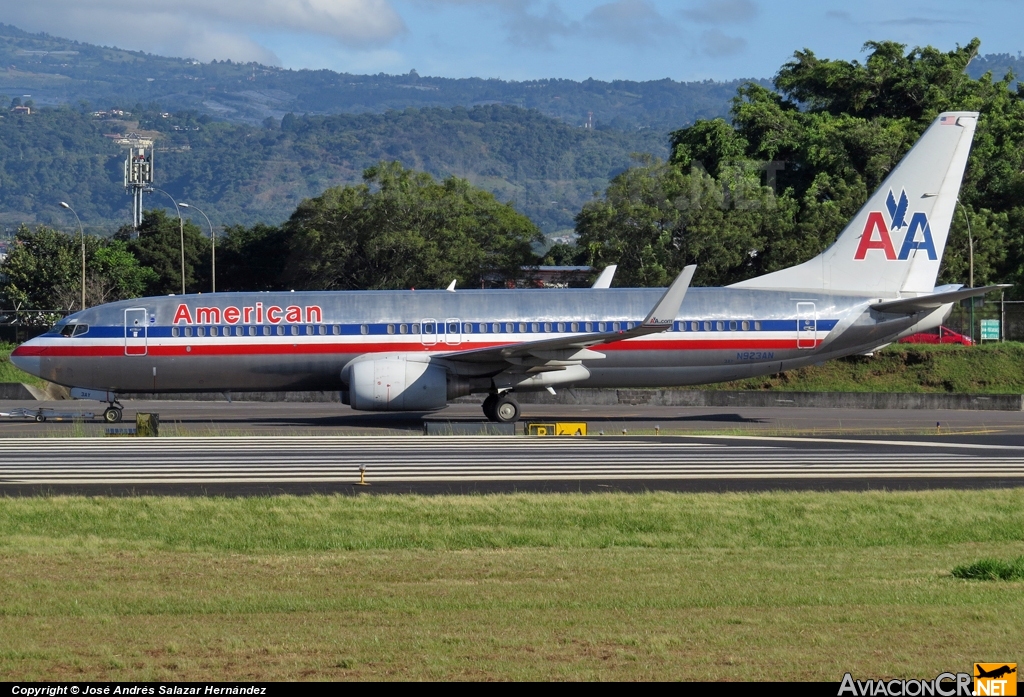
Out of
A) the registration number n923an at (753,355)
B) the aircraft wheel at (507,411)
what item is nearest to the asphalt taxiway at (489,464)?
the aircraft wheel at (507,411)

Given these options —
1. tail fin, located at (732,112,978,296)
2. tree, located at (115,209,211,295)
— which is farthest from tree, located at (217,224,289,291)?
tail fin, located at (732,112,978,296)

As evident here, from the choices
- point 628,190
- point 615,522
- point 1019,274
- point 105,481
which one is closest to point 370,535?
point 615,522

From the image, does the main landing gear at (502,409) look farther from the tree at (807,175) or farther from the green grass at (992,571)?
the tree at (807,175)

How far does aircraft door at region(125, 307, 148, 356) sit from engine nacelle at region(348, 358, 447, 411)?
6.39 m

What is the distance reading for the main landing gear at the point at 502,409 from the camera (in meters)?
35.8

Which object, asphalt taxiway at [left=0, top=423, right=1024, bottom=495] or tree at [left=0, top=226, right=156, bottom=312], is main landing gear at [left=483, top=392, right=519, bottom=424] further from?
tree at [left=0, top=226, right=156, bottom=312]

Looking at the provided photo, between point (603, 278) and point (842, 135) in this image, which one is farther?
point (842, 135)

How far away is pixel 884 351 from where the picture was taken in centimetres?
5197

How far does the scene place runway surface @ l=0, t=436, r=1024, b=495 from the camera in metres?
21.5

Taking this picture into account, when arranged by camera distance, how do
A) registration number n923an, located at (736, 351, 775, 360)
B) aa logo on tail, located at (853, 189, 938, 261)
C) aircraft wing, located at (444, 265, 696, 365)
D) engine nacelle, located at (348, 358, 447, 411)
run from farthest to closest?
1. aa logo on tail, located at (853, 189, 938, 261)
2. registration number n923an, located at (736, 351, 775, 360)
3. engine nacelle, located at (348, 358, 447, 411)
4. aircraft wing, located at (444, 265, 696, 365)

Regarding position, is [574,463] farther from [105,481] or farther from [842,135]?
[842,135]

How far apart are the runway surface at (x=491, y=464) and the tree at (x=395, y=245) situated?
143 feet

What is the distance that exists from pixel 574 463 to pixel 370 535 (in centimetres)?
897

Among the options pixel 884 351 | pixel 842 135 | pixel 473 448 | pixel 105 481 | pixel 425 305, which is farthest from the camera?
pixel 842 135
